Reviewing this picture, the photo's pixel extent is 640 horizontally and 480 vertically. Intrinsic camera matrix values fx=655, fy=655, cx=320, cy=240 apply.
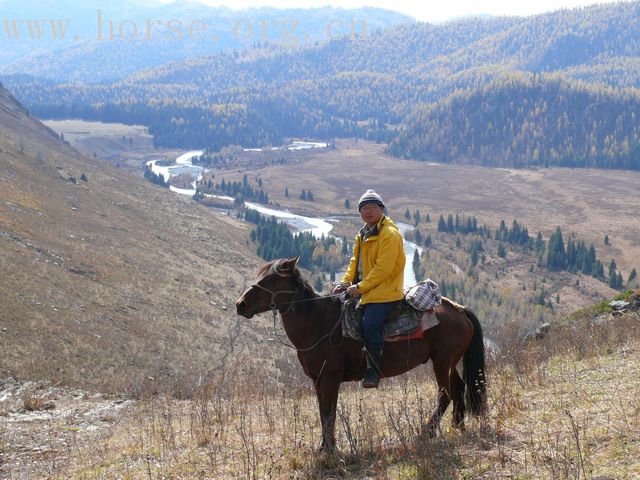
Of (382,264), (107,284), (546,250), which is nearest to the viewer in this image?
(382,264)

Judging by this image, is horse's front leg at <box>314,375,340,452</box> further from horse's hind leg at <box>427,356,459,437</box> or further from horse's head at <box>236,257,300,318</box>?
horse's hind leg at <box>427,356,459,437</box>

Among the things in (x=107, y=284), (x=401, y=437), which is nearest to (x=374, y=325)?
(x=401, y=437)

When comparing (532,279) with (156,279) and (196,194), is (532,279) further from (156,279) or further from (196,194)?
(196,194)

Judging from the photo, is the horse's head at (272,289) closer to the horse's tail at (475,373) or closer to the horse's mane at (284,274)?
the horse's mane at (284,274)

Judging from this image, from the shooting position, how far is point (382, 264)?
350 inches

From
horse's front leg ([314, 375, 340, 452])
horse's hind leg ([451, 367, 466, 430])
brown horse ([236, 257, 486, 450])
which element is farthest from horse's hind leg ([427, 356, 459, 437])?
horse's front leg ([314, 375, 340, 452])

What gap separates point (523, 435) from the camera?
8.17m

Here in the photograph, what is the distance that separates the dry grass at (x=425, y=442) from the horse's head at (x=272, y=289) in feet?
4.98

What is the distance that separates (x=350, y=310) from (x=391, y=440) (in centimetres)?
188

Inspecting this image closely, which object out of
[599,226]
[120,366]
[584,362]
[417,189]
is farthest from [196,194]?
[584,362]

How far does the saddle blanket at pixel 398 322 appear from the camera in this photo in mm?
9266

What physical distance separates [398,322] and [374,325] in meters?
0.44

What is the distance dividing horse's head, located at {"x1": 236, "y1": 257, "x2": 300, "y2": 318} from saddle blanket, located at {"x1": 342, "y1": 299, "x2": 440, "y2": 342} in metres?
0.84

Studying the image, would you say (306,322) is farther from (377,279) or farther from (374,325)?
(377,279)
